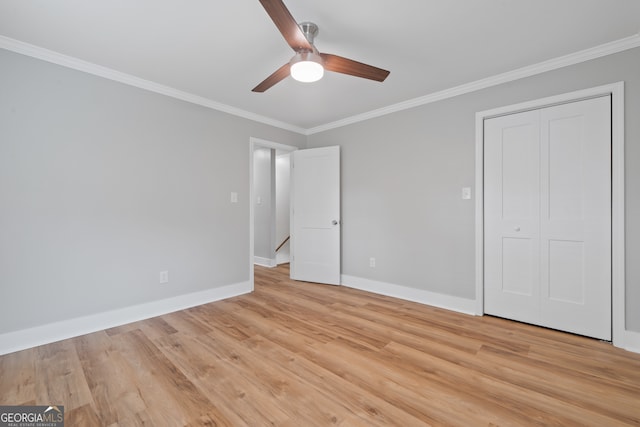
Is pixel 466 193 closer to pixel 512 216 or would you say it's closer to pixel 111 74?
pixel 512 216

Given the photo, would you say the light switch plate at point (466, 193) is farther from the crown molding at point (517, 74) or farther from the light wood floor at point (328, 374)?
the light wood floor at point (328, 374)

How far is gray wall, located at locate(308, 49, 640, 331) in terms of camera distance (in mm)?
2168

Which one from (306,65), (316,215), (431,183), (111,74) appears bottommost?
(316,215)

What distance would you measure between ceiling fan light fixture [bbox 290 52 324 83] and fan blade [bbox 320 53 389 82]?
0.36 ft

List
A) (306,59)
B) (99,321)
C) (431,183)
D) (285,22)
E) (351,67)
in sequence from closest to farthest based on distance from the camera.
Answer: (285,22), (306,59), (351,67), (99,321), (431,183)

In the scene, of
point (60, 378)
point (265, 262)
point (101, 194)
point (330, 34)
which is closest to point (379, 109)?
point (330, 34)

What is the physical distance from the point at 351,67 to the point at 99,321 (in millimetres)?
3094

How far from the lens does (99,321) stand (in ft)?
8.22

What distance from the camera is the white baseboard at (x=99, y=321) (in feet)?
7.01

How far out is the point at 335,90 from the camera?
3004 millimetres

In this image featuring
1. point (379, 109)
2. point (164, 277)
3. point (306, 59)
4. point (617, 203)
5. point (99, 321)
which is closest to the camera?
point (306, 59)

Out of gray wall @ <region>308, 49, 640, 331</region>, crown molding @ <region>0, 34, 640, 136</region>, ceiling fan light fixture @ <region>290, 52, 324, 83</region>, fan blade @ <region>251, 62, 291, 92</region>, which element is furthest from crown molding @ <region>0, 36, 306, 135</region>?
ceiling fan light fixture @ <region>290, 52, 324, 83</region>

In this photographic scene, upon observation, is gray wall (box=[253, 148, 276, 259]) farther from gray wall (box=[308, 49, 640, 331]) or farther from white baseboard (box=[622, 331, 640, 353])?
white baseboard (box=[622, 331, 640, 353])

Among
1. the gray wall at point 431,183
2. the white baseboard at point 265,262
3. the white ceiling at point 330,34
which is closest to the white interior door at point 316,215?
the gray wall at point 431,183
